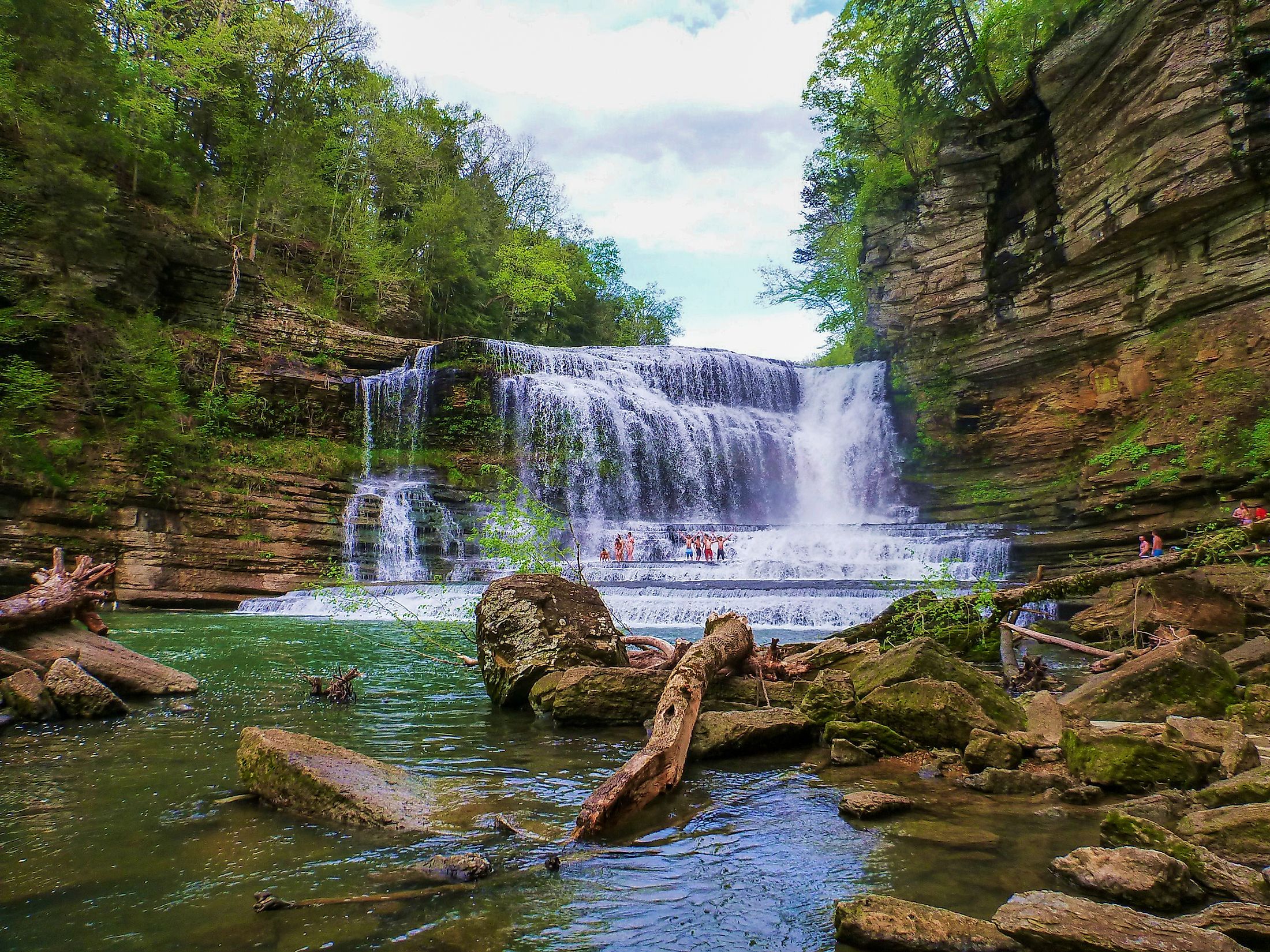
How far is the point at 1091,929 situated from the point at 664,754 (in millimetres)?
2178

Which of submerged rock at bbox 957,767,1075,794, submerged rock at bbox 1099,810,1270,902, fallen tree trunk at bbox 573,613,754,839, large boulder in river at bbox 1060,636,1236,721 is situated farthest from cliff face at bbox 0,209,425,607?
large boulder in river at bbox 1060,636,1236,721

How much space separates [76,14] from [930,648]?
96.1ft

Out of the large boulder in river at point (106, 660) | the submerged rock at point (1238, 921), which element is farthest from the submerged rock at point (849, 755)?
the large boulder in river at point (106, 660)

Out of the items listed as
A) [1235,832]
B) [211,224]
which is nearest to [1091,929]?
[1235,832]

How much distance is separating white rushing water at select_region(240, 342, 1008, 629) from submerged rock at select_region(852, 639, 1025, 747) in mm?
12298

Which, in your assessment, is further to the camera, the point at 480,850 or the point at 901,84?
the point at 901,84

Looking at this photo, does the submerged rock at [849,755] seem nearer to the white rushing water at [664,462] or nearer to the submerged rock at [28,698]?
the submerged rock at [28,698]

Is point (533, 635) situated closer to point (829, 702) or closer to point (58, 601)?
point (829, 702)

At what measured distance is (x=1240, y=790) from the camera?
3.04 metres

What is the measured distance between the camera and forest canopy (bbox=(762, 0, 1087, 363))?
21.9m

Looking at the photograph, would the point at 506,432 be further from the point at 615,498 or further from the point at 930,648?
the point at 930,648

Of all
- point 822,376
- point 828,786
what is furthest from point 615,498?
point 828,786

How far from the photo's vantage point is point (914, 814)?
3.56 metres

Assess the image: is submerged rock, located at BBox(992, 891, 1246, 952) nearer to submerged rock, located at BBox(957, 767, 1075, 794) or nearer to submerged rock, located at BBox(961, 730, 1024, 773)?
submerged rock, located at BBox(957, 767, 1075, 794)
